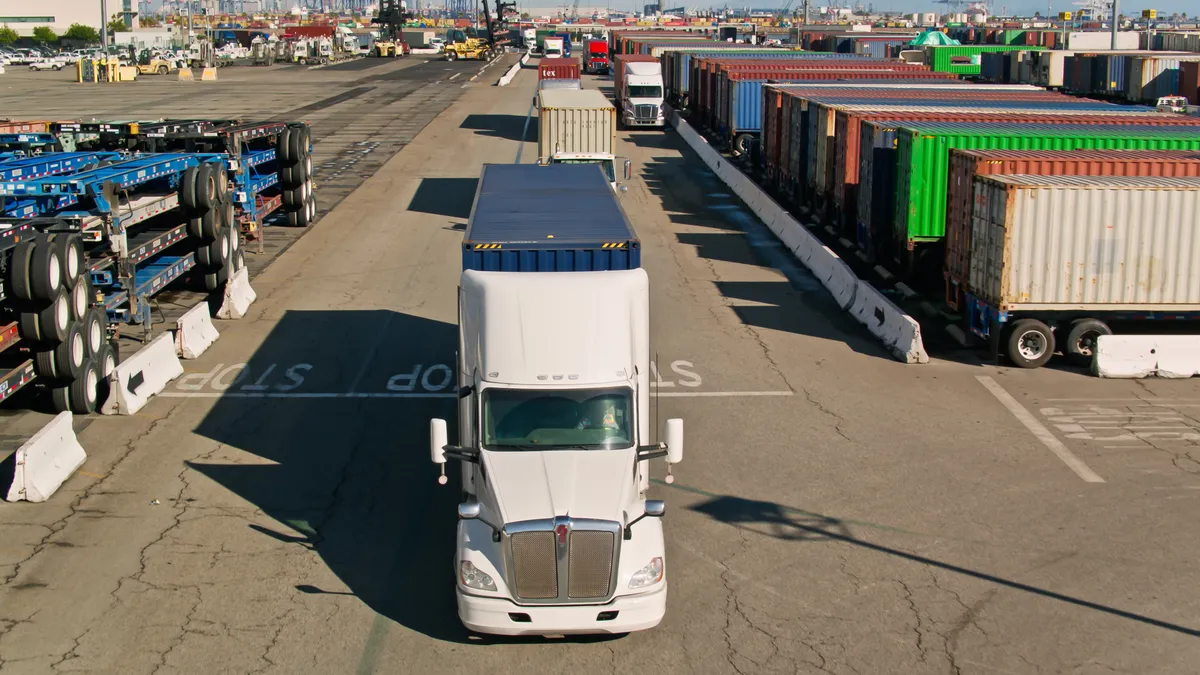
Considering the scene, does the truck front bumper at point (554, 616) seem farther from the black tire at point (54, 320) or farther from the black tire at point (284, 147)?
the black tire at point (284, 147)

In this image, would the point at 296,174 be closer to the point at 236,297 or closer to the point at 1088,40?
the point at 236,297

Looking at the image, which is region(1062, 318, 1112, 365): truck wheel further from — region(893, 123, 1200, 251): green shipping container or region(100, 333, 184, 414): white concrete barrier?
region(100, 333, 184, 414): white concrete barrier

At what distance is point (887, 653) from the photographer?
10711 millimetres

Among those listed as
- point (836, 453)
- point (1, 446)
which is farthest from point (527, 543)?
point (1, 446)

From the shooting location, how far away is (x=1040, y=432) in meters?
16.7

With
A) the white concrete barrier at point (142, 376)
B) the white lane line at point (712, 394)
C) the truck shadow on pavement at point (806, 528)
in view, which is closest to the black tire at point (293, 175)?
the white concrete barrier at point (142, 376)

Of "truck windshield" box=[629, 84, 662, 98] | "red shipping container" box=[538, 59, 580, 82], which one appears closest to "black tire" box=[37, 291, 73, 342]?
"truck windshield" box=[629, 84, 662, 98]

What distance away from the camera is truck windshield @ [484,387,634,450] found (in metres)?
11.0

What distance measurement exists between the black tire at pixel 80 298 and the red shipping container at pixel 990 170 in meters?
13.7

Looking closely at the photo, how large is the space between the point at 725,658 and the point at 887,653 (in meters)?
1.41

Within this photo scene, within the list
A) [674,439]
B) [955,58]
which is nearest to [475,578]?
[674,439]

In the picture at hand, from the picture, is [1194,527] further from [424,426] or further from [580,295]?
[424,426]

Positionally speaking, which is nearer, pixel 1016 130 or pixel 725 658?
pixel 725 658

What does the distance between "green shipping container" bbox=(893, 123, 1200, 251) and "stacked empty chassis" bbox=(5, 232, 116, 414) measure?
1457 cm
